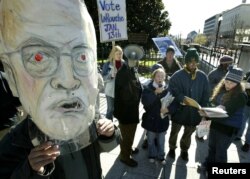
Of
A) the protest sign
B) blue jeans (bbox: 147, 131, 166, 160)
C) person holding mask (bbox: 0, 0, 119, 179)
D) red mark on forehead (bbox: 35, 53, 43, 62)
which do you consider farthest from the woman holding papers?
red mark on forehead (bbox: 35, 53, 43, 62)

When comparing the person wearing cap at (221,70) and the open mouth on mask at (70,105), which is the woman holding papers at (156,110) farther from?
the open mouth on mask at (70,105)

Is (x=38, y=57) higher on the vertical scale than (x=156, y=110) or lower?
higher

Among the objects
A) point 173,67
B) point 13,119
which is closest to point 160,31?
point 173,67

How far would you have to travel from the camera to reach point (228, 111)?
3.14 m

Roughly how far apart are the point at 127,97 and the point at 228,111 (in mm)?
1341

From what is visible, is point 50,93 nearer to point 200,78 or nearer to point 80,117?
point 80,117

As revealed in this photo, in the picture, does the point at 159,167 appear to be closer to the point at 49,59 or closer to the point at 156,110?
the point at 156,110

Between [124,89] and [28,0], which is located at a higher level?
[28,0]

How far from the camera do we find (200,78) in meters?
3.75

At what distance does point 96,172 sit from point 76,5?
957mm

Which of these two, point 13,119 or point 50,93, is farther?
point 13,119

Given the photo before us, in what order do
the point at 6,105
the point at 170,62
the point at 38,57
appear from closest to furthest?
the point at 38,57, the point at 6,105, the point at 170,62

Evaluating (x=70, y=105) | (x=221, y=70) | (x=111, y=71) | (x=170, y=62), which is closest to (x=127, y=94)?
(x=111, y=71)

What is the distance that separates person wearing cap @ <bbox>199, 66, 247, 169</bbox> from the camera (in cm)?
315
